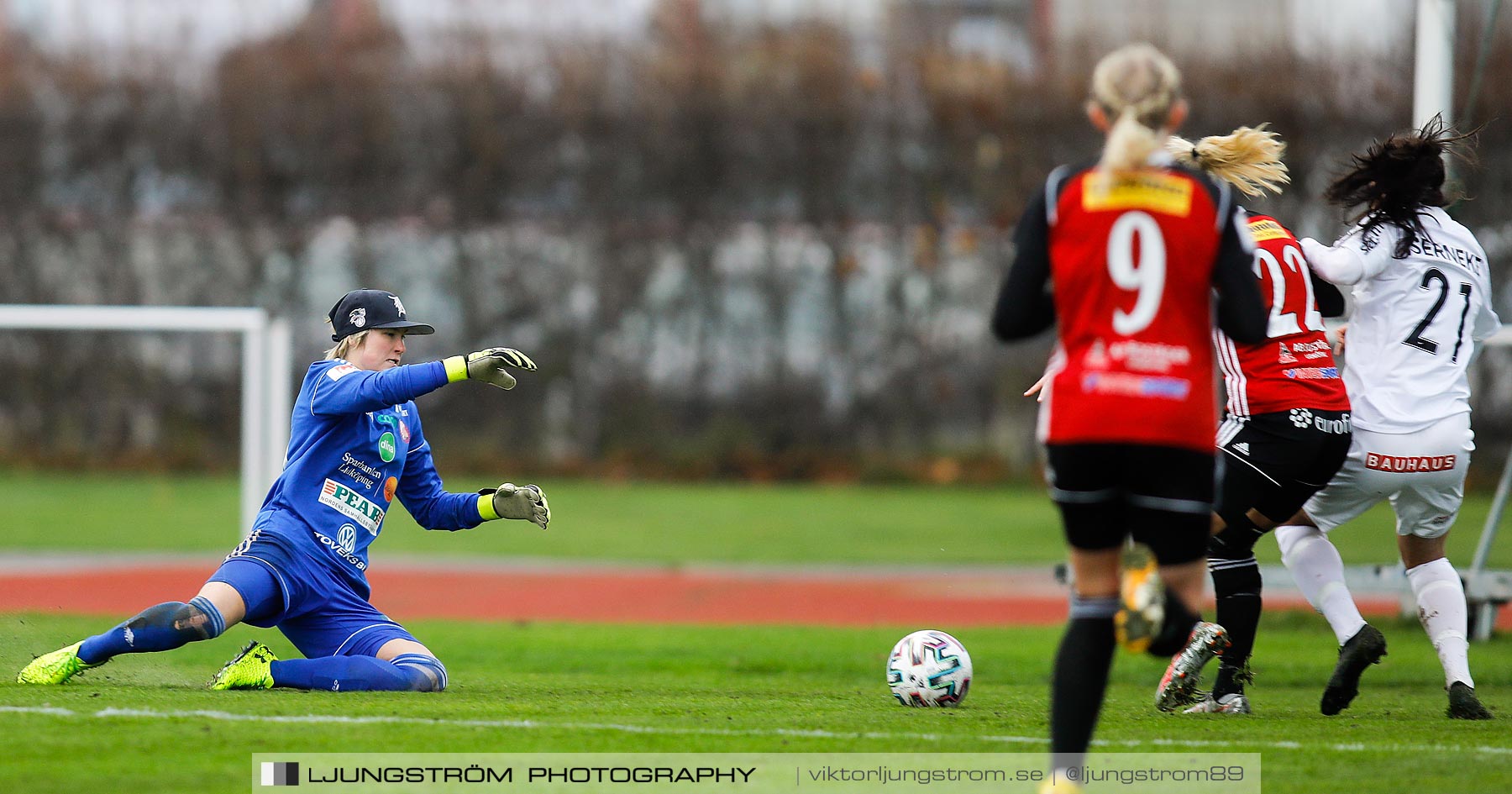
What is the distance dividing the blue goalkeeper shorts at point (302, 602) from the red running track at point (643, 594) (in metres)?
4.01

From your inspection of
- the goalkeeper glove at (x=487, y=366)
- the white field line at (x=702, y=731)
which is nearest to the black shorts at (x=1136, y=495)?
the white field line at (x=702, y=731)

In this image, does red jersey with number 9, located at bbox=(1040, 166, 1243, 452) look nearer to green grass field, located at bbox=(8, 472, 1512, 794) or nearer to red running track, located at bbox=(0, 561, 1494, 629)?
green grass field, located at bbox=(8, 472, 1512, 794)

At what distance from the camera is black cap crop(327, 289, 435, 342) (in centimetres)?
569

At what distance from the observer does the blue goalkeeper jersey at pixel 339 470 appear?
17.9ft

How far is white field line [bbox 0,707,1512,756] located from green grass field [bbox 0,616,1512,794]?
15 mm

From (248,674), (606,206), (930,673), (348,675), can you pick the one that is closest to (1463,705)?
(930,673)

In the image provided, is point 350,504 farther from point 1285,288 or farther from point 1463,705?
point 1463,705

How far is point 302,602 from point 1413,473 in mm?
4208

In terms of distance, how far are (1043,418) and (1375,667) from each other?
15.0ft

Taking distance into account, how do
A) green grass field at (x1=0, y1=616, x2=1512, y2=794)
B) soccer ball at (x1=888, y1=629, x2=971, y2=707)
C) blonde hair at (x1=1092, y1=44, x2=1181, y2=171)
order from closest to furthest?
blonde hair at (x1=1092, y1=44, x2=1181, y2=171)
green grass field at (x1=0, y1=616, x2=1512, y2=794)
soccer ball at (x1=888, y1=629, x2=971, y2=707)

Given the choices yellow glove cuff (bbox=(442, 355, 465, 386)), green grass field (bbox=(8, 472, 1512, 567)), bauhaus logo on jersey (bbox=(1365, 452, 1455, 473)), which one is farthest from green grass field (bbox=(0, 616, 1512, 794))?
green grass field (bbox=(8, 472, 1512, 567))

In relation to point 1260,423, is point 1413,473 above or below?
below

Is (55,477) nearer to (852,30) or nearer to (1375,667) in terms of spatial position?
(852,30)

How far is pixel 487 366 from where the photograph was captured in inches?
207
